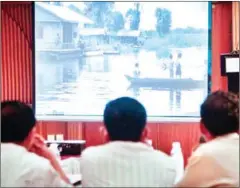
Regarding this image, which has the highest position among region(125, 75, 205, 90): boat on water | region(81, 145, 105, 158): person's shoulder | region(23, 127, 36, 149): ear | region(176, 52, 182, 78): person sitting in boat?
region(176, 52, 182, 78): person sitting in boat

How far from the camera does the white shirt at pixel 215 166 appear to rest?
1839mm

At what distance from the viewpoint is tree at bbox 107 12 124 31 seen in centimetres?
349

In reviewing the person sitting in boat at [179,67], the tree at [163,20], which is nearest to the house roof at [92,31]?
the tree at [163,20]

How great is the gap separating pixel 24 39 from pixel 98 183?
217 centimetres

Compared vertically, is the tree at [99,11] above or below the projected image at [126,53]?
above

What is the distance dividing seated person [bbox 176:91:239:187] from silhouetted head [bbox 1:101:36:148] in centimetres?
73

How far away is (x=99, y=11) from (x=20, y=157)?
1.94 metres

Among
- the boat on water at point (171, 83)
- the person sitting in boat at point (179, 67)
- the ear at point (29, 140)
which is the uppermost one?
the person sitting in boat at point (179, 67)

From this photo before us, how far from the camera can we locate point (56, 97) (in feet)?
11.9

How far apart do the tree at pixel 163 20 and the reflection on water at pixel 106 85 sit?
0.20 metres

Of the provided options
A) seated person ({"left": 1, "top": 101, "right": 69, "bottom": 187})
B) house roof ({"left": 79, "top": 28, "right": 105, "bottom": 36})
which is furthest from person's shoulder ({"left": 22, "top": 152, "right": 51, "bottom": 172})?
house roof ({"left": 79, "top": 28, "right": 105, "bottom": 36})

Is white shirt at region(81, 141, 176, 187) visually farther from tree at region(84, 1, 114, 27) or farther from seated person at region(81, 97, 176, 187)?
tree at region(84, 1, 114, 27)

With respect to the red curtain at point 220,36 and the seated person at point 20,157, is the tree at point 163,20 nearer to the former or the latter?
the red curtain at point 220,36

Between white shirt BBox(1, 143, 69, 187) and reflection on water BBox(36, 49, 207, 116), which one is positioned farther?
reflection on water BBox(36, 49, 207, 116)
